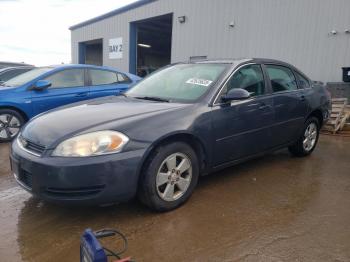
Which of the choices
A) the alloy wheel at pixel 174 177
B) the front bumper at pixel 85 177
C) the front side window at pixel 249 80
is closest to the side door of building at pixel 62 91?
the front bumper at pixel 85 177

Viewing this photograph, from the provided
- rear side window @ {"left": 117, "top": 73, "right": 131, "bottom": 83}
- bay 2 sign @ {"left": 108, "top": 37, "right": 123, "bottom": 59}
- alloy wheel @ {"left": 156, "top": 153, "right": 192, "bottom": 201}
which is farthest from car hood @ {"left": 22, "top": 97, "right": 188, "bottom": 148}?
bay 2 sign @ {"left": 108, "top": 37, "right": 123, "bottom": 59}

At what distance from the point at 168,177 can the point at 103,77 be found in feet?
13.9

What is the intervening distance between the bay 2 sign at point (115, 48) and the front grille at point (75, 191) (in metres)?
15.9

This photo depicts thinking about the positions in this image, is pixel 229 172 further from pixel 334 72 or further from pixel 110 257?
pixel 334 72

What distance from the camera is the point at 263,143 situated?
13.3ft

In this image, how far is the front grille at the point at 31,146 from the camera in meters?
2.77

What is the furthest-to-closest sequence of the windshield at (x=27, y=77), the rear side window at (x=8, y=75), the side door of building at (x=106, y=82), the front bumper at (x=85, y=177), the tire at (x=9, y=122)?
the rear side window at (x=8, y=75) → the side door of building at (x=106, y=82) → the windshield at (x=27, y=77) → the tire at (x=9, y=122) → the front bumper at (x=85, y=177)

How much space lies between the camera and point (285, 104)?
4324mm

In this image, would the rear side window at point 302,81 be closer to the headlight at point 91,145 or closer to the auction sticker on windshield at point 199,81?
the auction sticker on windshield at point 199,81

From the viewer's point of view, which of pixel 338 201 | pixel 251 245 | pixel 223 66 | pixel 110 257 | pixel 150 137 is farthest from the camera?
pixel 223 66

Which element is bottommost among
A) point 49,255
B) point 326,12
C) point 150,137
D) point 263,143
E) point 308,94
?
point 49,255

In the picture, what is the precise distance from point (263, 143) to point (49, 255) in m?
2.67

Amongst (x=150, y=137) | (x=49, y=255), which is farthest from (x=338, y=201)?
(x=49, y=255)

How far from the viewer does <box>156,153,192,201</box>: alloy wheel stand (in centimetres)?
298
